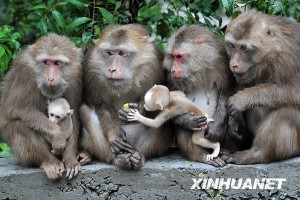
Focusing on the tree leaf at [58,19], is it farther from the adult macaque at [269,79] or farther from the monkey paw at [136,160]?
the adult macaque at [269,79]

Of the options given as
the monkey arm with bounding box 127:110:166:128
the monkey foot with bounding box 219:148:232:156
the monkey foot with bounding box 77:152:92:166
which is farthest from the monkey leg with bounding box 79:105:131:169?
the monkey foot with bounding box 219:148:232:156

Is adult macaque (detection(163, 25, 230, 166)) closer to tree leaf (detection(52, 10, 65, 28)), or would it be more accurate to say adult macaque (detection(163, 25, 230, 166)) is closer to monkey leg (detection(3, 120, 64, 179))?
monkey leg (detection(3, 120, 64, 179))

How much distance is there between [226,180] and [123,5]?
12.5ft

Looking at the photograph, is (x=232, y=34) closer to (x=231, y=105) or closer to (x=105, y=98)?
(x=231, y=105)

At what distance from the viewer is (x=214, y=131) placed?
941cm

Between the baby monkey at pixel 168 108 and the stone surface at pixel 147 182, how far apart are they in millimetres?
279

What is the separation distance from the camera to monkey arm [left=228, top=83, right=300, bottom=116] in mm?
9039

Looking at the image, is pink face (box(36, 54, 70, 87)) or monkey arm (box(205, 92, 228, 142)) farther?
monkey arm (box(205, 92, 228, 142))

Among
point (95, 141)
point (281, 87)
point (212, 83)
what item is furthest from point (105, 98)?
point (281, 87)

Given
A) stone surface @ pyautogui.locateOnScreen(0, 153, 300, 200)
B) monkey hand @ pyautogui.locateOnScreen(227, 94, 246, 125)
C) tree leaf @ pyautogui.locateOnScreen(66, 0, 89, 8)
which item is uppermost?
tree leaf @ pyautogui.locateOnScreen(66, 0, 89, 8)

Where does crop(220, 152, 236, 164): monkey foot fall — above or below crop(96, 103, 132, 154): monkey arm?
below

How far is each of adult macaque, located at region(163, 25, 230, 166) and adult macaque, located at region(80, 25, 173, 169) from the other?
0.26m

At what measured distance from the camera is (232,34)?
9.22m

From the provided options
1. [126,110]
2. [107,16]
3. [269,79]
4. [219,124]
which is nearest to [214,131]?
[219,124]
